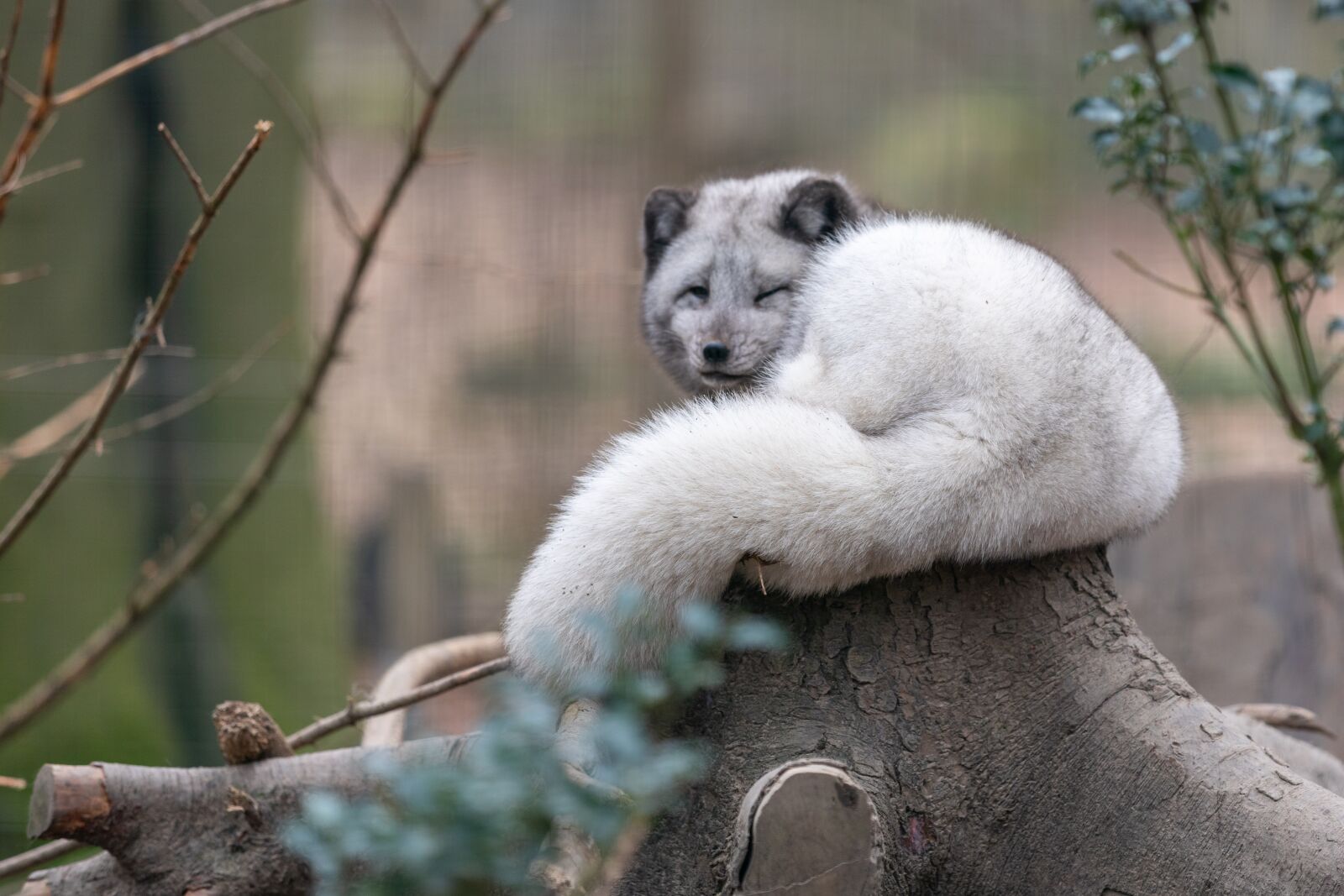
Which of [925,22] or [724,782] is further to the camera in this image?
[925,22]

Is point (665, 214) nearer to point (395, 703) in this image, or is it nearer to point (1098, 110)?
point (1098, 110)

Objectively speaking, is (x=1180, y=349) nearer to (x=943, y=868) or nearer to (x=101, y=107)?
(x=943, y=868)

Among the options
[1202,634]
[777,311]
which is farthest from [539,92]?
[1202,634]

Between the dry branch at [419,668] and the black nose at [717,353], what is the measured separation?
2.34ft

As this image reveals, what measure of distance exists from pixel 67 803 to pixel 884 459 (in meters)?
1.23

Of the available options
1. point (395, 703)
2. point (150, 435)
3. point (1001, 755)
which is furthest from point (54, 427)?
point (1001, 755)

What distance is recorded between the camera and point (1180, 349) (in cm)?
446

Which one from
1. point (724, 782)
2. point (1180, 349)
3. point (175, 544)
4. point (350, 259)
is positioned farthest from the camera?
point (350, 259)

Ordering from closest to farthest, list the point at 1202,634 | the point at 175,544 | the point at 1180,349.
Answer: the point at 1202,634
the point at 175,544
the point at 1180,349

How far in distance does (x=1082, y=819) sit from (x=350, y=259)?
13.2 feet

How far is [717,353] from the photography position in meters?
2.22

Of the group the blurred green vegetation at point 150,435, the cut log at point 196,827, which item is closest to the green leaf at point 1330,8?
the cut log at point 196,827

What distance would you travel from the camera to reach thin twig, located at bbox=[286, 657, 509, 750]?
187cm

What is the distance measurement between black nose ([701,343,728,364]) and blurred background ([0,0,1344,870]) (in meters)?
1.78
